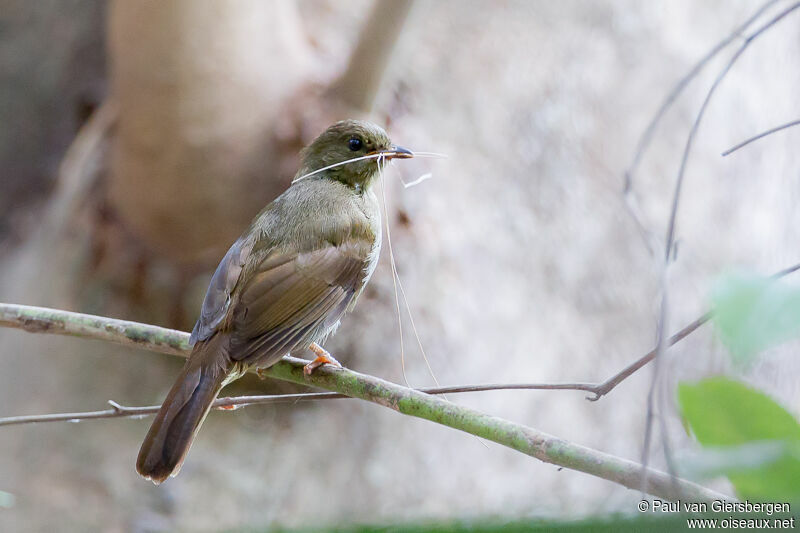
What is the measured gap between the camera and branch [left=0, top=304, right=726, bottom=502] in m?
1.48

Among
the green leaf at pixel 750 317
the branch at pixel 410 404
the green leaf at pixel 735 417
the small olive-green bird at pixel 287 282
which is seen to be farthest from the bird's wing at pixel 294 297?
the green leaf at pixel 750 317

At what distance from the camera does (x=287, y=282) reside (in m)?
2.60

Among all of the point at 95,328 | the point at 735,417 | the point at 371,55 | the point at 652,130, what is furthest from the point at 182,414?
the point at 371,55

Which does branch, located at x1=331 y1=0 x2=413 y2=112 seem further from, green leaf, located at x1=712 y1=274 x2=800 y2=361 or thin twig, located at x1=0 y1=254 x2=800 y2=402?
green leaf, located at x1=712 y1=274 x2=800 y2=361

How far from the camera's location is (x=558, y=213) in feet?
17.4

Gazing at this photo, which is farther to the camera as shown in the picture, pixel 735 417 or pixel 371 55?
pixel 371 55

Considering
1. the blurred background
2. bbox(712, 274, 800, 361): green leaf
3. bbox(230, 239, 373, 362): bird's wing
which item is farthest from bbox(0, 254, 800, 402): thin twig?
bbox(712, 274, 800, 361): green leaf

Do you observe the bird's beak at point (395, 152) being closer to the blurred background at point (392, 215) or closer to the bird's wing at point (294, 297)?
the bird's wing at point (294, 297)

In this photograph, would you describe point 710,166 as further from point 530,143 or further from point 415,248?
point 415,248

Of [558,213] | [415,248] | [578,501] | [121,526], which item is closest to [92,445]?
[121,526]

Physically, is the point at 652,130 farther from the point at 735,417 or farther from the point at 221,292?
the point at 221,292

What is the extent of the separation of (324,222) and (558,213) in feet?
9.30

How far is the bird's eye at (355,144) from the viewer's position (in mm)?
3045

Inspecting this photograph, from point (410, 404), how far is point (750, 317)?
1512 millimetres
